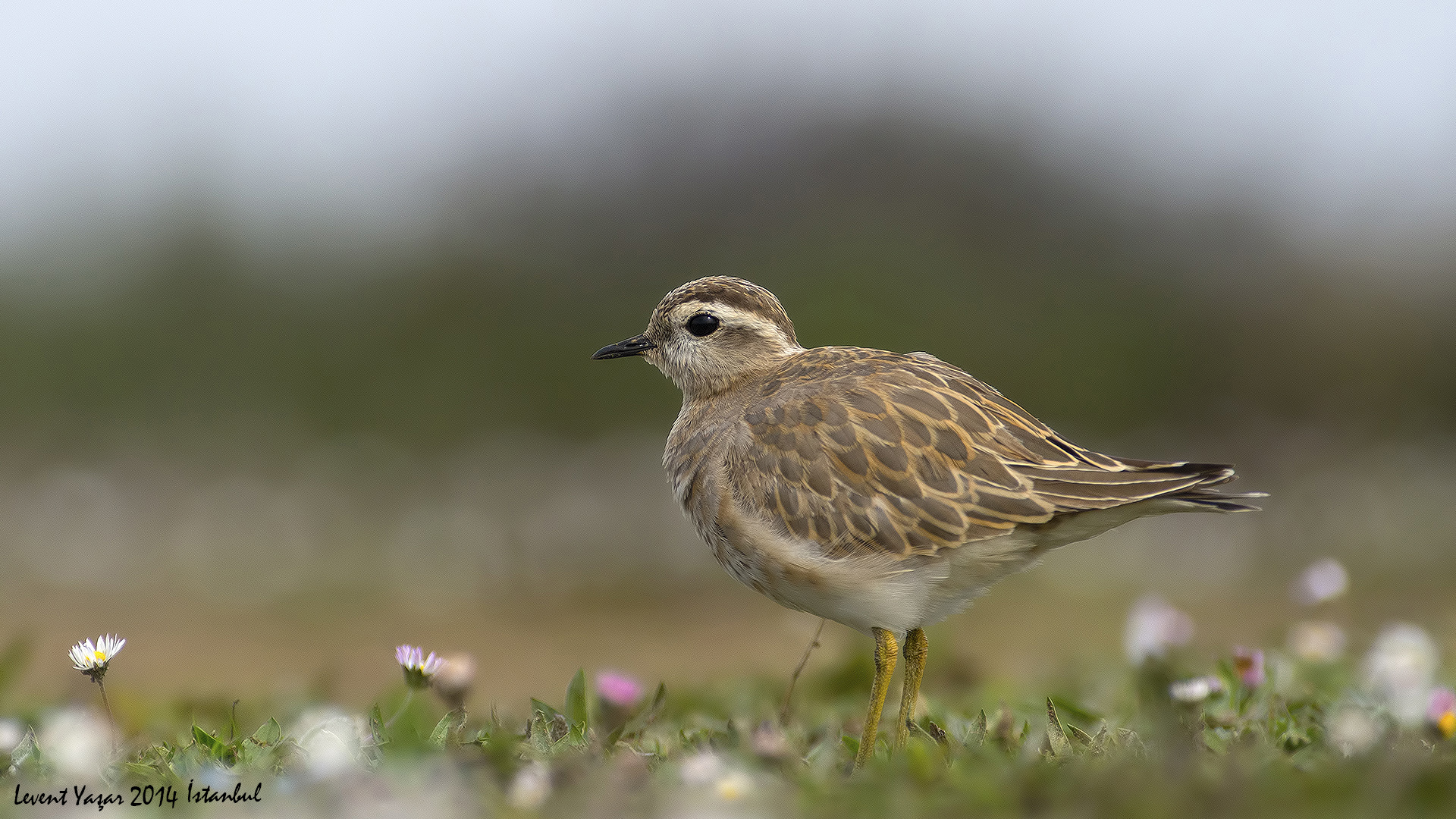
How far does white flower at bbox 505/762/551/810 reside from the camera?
3.83 m

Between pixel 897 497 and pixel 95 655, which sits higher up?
pixel 897 497

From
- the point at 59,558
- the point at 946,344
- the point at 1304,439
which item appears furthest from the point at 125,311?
the point at 1304,439

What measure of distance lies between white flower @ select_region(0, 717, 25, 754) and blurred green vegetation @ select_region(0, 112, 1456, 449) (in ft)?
52.5

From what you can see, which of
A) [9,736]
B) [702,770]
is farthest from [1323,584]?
[9,736]

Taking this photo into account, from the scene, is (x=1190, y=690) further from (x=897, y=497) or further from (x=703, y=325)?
(x=703, y=325)

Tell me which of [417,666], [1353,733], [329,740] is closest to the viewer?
[329,740]

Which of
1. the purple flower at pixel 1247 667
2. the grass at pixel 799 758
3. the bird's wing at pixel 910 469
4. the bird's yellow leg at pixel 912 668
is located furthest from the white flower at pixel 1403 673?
the bird's yellow leg at pixel 912 668

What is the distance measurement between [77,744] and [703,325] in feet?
13.0

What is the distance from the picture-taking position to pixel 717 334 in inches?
280

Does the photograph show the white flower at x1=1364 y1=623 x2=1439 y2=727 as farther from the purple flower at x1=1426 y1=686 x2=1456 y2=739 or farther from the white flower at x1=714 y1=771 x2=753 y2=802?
the white flower at x1=714 y1=771 x2=753 y2=802

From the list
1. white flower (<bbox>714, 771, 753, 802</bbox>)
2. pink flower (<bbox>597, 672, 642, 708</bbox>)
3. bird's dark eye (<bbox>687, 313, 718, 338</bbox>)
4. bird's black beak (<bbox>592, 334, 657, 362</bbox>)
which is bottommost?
pink flower (<bbox>597, 672, 642, 708</bbox>)

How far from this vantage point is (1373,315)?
21469 millimetres

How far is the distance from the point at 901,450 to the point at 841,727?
4.90 feet

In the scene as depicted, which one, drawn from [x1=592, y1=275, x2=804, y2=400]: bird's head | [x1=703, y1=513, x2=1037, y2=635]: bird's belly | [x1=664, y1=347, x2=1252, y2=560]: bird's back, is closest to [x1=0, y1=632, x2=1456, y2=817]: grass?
[x1=703, y1=513, x2=1037, y2=635]: bird's belly
